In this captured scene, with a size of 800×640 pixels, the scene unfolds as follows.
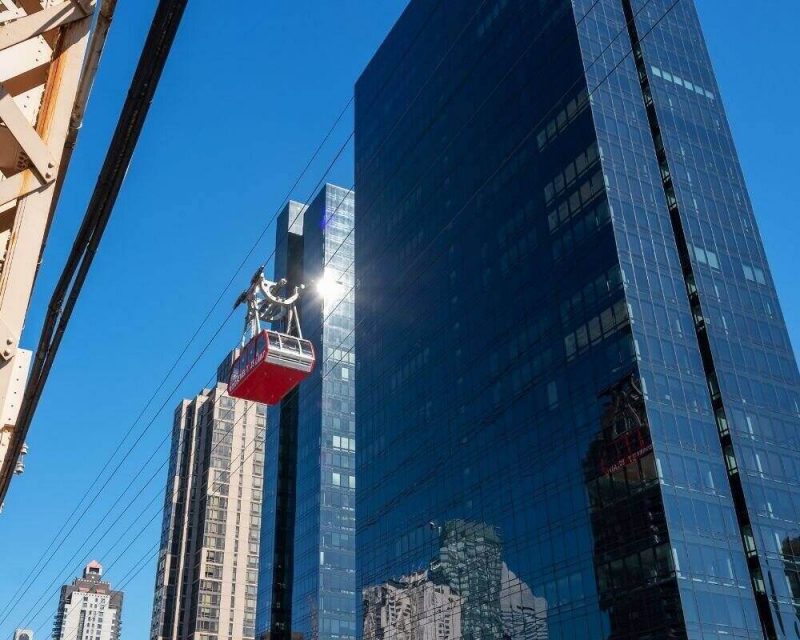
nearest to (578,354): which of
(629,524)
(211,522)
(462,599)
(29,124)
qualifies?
(629,524)

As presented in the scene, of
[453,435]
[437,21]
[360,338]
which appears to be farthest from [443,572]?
[437,21]

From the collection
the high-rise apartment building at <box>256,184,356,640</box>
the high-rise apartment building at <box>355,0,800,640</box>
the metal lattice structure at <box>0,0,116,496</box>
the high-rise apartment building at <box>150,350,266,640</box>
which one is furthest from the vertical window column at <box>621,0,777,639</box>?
the high-rise apartment building at <box>150,350,266,640</box>

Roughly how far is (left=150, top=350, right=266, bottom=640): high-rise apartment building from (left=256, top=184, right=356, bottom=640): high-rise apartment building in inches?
687

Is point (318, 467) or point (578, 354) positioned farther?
point (318, 467)

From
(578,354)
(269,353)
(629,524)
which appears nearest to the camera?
(269,353)

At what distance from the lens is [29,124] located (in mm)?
6535

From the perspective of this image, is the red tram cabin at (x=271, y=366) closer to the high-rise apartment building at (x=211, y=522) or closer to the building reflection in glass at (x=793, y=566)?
the building reflection in glass at (x=793, y=566)

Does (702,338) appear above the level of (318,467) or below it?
below

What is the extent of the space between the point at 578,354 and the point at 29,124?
66581 mm

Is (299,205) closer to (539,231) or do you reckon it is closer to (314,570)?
(314,570)

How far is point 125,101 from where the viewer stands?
30.5 feet

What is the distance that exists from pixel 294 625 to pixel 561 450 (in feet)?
238

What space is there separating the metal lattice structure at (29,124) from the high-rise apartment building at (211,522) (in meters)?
144

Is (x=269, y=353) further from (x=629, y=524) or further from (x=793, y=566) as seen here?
(x=793, y=566)
